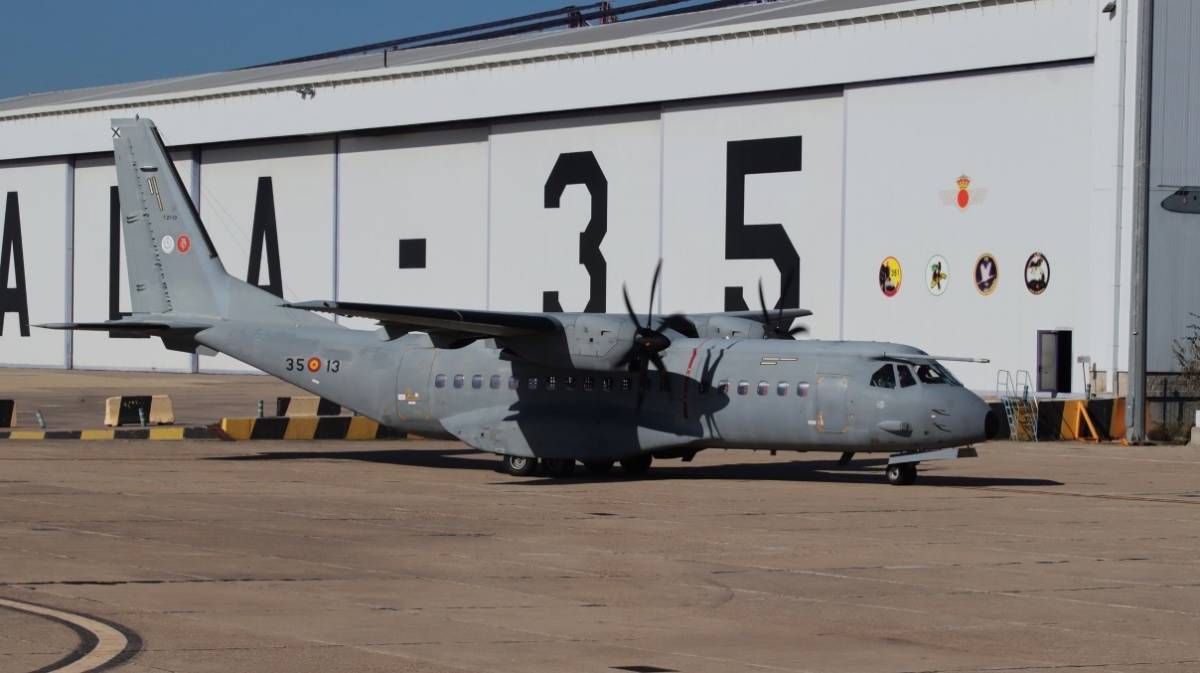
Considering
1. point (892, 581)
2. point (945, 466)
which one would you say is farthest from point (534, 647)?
point (945, 466)

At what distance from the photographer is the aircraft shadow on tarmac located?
29172 mm

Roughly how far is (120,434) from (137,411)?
432 centimetres

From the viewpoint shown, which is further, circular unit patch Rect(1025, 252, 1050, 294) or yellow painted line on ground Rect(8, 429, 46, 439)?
circular unit patch Rect(1025, 252, 1050, 294)

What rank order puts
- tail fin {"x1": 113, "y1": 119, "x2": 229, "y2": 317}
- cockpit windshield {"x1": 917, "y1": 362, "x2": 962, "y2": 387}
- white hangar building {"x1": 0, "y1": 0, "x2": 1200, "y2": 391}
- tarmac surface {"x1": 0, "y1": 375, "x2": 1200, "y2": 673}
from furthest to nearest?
white hangar building {"x1": 0, "y1": 0, "x2": 1200, "y2": 391}, tail fin {"x1": 113, "y1": 119, "x2": 229, "y2": 317}, cockpit windshield {"x1": 917, "y1": 362, "x2": 962, "y2": 387}, tarmac surface {"x1": 0, "y1": 375, "x2": 1200, "y2": 673}

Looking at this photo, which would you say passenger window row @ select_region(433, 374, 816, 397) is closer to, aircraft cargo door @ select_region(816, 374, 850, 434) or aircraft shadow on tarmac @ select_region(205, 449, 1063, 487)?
aircraft cargo door @ select_region(816, 374, 850, 434)

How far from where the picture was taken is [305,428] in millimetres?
38375

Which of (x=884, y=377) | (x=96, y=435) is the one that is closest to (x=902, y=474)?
(x=884, y=377)

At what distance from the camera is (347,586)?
51.5 feet

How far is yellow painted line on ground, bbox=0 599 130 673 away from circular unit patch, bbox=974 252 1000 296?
3979 cm

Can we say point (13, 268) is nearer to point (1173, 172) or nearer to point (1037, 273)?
point (1037, 273)

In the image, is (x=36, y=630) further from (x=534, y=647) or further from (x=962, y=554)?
(x=962, y=554)

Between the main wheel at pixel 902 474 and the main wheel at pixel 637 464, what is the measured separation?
4633 mm

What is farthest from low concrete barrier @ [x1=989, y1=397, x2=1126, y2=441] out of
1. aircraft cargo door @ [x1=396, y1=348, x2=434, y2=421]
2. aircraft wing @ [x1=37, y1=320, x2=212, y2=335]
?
aircraft wing @ [x1=37, y1=320, x2=212, y2=335]

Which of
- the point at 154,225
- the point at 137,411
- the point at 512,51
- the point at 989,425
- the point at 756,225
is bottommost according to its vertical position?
the point at 137,411
